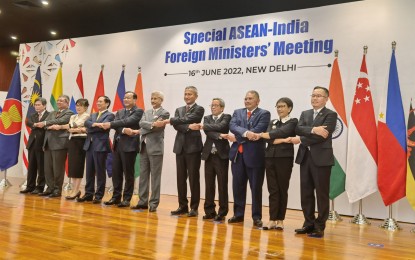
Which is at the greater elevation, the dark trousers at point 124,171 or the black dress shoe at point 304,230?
the dark trousers at point 124,171

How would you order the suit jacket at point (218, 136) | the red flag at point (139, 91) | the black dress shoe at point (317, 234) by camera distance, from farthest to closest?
the red flag at point (139, 91) < the suit jacket at point (218, 136) < the black dress shoe at point (317, 234)

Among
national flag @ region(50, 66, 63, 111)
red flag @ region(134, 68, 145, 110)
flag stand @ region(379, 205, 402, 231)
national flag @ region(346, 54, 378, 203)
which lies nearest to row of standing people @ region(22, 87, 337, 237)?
national flag @ region(346, 54, 378, 203)

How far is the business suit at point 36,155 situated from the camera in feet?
20.8

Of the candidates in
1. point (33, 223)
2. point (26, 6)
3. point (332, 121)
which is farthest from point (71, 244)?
point (26, 6)

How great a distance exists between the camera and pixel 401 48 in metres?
5.66

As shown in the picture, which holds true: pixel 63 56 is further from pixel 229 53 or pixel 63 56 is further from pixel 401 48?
pixel 401 48

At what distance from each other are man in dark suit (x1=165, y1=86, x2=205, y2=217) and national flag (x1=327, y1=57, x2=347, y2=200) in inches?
73.3

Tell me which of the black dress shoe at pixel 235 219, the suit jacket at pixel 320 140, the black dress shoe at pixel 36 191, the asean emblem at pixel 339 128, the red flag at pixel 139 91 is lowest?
the black dress shoe at pixel 235 219

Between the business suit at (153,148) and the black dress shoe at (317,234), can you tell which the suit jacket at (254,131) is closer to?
the black dress shoe at (317,234)

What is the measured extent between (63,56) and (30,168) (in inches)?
130

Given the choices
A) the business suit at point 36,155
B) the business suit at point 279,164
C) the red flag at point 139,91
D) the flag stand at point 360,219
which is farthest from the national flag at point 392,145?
the business suit at point 36,155

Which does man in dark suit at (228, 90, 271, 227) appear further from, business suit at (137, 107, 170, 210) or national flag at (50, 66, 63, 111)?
national flag at (50, 66, 63, 111)

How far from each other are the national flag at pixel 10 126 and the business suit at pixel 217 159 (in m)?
3.90

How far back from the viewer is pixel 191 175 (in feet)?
16.6
